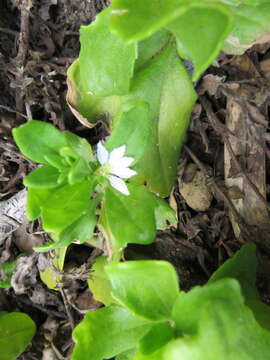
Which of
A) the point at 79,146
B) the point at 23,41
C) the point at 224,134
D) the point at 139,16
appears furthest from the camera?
the point at 23,41

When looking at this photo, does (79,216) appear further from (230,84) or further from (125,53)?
(230,84)

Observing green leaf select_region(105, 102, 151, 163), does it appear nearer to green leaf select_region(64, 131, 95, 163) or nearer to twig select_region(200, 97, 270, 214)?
green leaf select_region(64, 131, 95, 163)

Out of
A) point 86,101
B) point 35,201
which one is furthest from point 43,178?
point 86,101

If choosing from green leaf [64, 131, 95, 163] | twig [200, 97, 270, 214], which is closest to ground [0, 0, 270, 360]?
twig [200, 97, 270, 214]

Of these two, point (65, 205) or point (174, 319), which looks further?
point (65, 205)

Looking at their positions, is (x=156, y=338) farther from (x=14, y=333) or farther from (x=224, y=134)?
(x=14, y=333)

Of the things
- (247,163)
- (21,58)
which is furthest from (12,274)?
(247,163)

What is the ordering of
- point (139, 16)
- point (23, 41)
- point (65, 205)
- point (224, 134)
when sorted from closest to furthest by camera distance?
point (139, 16) → point (65, 205) → point (224, 134) → point (23, 41)

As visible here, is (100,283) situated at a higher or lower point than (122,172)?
lower
